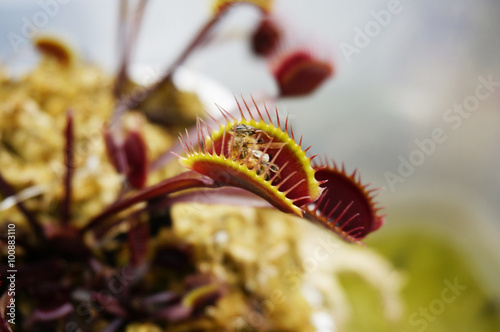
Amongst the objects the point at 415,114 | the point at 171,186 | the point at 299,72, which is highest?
the point at 415,114

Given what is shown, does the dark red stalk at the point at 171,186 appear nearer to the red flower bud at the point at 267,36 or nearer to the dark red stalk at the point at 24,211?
the dark red stalk at the point at 24,211

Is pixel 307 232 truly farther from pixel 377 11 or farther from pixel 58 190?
pixel 377 11

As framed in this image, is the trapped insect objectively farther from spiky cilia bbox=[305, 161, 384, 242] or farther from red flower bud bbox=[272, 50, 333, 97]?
red flower bud bbox=[272, 50, 333, 97]

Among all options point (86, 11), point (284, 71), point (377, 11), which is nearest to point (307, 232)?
point (284, 71)

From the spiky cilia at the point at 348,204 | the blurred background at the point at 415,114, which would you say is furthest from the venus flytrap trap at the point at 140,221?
the blurred background at the point at 415,114

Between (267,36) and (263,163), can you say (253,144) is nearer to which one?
(263,163)

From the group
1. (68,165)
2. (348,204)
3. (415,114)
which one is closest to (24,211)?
(68,165)

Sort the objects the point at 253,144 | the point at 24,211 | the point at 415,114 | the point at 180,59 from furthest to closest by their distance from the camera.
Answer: the point at 415,114 < the point at 180,59 < the point at 24,211 < the point at 253,144

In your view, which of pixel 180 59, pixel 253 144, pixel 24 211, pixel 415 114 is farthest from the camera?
pixel 415 114
